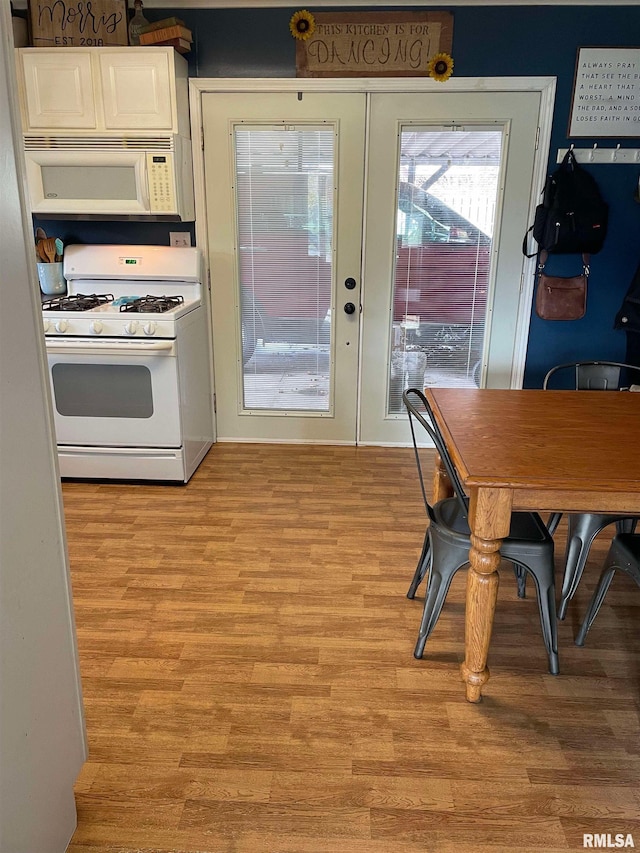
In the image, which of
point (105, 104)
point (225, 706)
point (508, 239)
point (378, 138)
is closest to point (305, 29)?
point (378, 138)

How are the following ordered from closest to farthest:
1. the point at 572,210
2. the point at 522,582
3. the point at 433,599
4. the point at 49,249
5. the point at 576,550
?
the point at 433,599, the point at 576,550, the point at 522,582, the point at 572,210, the point at 49,249

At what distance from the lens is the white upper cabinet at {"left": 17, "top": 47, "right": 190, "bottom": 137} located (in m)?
3.12

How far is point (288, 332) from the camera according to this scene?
3838 millimetres

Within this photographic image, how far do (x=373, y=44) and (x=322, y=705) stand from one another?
3.24 meters

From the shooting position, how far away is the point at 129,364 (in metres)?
3.19

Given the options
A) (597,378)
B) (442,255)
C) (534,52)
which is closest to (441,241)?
(442,255)

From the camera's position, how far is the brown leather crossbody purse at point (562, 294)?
3.56 m

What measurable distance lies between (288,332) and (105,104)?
1.54 meters

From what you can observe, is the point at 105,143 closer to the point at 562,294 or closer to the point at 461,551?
the point at 562,294

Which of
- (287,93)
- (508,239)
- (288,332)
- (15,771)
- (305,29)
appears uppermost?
(305,29)

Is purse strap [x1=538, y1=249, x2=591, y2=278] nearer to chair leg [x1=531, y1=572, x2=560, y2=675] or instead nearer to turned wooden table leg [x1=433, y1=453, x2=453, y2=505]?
turned wooden table leg [x1=433, y1=453, x2=453, y2=505]

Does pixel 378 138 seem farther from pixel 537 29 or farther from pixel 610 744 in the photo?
pixel 610 744

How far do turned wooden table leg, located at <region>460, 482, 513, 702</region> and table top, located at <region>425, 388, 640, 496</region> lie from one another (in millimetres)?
53

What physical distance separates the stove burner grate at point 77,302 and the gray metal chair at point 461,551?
213 cm
